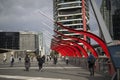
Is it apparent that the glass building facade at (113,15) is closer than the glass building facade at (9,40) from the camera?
Yes

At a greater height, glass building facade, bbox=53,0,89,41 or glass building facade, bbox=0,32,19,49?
glass building facade, bbox=53,0,89,41

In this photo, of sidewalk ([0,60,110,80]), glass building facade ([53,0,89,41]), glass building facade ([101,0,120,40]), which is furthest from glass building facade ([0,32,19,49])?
sidewalk ([0,60,110,80])

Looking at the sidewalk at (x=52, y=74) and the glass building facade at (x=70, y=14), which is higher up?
the glass building facade at (x=70, y=14)

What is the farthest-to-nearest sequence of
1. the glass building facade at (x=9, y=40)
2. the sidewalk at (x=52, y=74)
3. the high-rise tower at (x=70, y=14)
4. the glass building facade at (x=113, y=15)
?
the glass building facade at (x=9, y=40) → the high-rise tower at (x=70, y=14) → the glass building facade at (x=113, y=15) → the sidewalk at (x=52, y=74)

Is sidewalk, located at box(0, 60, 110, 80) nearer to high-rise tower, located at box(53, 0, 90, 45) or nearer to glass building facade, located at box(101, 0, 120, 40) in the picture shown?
glass building facade, located at box(101, 0, 120, 40)

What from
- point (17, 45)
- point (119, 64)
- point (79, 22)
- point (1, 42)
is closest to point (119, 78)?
point (119, 64)

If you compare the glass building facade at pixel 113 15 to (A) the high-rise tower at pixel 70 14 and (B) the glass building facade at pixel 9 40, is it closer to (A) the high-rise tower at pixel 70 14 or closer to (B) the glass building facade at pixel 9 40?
(A) the high-rise tower at pixel 70 14

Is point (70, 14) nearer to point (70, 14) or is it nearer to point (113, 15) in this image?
point (70, 14)

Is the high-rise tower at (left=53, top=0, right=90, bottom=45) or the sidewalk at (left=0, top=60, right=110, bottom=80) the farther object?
the high-rise tower at (left=53, top=0, right=90, bottom=45)

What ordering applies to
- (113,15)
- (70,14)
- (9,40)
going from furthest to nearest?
(9,40), (70,14), (113,15)

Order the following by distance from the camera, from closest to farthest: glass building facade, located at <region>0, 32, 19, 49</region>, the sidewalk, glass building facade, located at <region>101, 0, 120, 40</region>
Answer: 1. the sidewalk
2. glass building facade, located at <region>101, 0, 120, 40</region>
3. glass building facade, located at <region>0, 32, 19, 49</region>

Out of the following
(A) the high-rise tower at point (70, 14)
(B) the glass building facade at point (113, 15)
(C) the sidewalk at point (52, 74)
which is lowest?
(C) the sidewalk at point (52, 74)

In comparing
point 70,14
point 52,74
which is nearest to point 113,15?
point 52,74

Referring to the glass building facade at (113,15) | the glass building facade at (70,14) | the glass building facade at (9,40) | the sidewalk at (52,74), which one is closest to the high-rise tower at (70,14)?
the glass building facade at (70,14)
